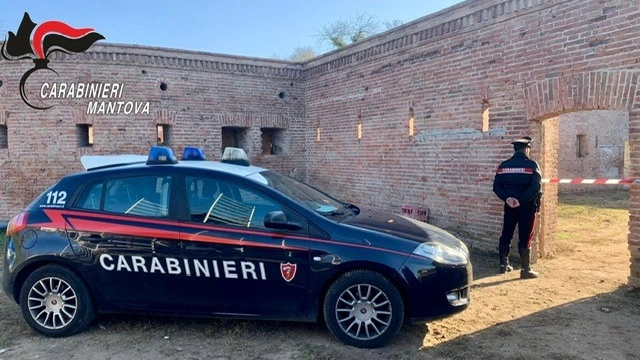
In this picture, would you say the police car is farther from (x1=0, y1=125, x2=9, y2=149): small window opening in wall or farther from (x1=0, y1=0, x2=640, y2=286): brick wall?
(x1=0, y1=125, x2=9, y2=149): small window opening in wall

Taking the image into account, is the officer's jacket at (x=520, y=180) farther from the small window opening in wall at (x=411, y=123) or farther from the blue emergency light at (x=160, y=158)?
the blue emergency light at (x=160, y=158)

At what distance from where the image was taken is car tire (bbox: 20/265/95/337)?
167 inches

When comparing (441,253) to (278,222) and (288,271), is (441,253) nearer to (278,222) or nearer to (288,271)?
(288,271)

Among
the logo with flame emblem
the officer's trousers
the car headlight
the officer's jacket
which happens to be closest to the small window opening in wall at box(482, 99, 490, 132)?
the officer's jacket

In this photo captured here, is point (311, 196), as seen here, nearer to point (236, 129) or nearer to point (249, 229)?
point (249, 229)

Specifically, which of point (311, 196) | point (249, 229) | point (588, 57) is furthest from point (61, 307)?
point (588, 57)

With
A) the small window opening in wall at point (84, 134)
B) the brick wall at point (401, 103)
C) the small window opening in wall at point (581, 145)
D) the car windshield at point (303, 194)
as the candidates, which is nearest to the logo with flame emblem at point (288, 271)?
the car windshield at point (303, 194)

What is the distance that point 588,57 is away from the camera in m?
6.00

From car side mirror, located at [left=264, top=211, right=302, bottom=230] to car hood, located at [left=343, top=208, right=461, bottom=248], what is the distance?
0.51 metres

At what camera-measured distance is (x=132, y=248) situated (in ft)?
13.7

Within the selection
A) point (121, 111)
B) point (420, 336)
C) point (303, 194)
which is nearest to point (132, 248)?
point (303, 194)

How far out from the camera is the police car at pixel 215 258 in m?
3.97

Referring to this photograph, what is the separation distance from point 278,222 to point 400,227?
120 cm

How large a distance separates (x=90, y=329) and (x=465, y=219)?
5908 mm
